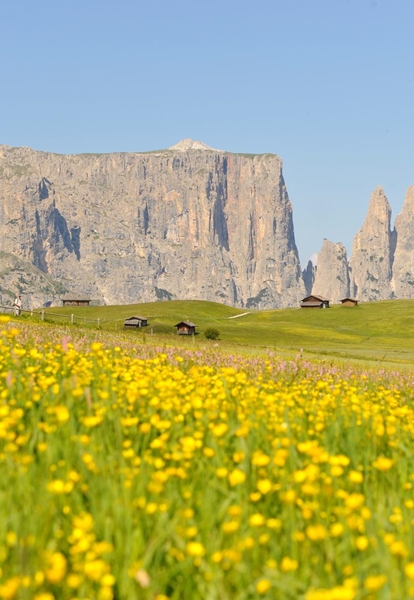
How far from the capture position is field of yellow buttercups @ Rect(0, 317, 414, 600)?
15.2 ft

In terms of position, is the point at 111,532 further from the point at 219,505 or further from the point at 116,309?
the point at 116,309

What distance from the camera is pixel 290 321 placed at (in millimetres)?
158500

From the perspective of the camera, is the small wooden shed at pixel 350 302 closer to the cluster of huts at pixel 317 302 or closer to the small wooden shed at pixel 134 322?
the cluster of huts at pixel 317 302

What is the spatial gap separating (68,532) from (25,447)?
7.08 feet

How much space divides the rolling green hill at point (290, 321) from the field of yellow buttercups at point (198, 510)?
101867mm

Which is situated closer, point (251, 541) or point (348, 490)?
point (251, 541)

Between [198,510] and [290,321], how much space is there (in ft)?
504

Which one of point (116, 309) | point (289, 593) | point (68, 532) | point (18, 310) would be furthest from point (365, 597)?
point (116, 309)

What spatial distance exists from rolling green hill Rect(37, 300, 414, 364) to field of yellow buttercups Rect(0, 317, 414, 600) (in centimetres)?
10187

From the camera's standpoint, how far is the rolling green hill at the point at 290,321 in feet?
395

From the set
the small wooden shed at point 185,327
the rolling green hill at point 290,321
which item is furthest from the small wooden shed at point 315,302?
the small wooden shed at point 185,327

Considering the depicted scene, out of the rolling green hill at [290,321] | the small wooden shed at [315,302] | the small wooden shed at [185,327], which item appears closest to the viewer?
the small wooden shed at [185,327]

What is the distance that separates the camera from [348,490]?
687 centimetres

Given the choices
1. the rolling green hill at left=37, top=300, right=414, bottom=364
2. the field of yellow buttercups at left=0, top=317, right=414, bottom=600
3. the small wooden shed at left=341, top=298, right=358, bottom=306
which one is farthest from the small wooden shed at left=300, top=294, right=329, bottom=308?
the field of yellow buttercups at left=0, top=317, right=414, bottom=600
